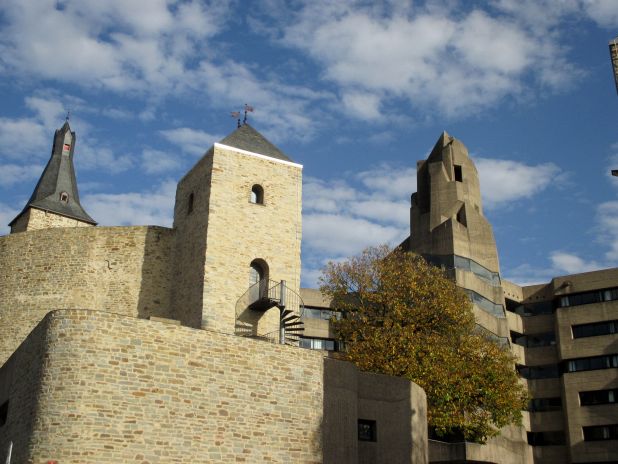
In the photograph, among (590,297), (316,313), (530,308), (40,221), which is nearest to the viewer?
(316,313)

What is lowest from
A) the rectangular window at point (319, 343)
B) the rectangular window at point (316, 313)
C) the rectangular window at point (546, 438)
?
the rectangular window at point (546, 438)

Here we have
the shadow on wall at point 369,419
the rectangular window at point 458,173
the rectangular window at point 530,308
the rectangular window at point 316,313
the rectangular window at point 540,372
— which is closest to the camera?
the shadow on wall at point 369,419

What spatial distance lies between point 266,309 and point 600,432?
27508 mm

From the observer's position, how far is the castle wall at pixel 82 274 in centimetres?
2633

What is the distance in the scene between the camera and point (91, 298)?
26.3m

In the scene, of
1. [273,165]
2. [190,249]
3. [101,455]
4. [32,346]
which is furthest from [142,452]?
[273,165]

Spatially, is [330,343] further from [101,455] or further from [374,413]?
[101,455]

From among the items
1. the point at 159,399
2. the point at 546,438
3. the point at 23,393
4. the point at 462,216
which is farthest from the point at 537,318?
the point at 23,393

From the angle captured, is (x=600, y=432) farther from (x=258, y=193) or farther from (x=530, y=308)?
(x=258, y=193)

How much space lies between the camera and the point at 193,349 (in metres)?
18.6

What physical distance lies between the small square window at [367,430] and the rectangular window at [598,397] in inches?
1076

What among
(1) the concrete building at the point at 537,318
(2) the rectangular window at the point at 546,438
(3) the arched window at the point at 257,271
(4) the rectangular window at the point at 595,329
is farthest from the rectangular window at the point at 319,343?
(3) the arched window at the point at 257,271

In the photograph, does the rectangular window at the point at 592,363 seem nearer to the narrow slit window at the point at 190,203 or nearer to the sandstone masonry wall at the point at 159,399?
the narrow slit window at the point at 190,203

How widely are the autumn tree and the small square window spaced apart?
20.9 feet
